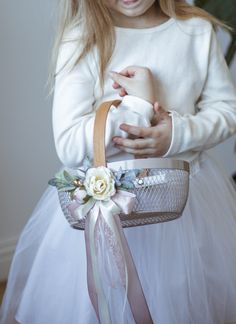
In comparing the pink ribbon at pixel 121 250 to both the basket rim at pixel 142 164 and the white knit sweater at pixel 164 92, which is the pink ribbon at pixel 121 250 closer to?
the basket rim at pixel 142 164

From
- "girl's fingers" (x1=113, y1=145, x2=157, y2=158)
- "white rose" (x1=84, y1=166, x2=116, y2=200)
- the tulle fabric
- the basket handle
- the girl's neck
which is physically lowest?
the tulle fabric

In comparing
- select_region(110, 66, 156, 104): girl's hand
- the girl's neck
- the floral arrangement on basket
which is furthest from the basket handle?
the girl's neck

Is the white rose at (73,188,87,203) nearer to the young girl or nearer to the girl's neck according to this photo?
the young girl

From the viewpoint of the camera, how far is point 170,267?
1.00 metres

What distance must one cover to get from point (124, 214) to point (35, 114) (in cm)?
79

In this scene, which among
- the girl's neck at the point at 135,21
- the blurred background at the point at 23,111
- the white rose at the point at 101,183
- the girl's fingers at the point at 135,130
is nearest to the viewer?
the white rose at the point at 101,183

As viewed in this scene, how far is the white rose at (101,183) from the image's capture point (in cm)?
84

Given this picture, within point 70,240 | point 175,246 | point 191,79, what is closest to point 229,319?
point 175,246

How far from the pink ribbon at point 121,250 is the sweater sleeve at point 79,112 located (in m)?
0.14

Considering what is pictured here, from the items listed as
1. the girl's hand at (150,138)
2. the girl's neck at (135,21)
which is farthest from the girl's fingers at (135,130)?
the girl's neck at (135,21)

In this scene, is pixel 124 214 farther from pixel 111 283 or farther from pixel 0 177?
pixel 0 177

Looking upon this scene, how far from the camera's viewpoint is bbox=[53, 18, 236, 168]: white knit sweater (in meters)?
0.98

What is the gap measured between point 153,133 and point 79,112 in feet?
0.45

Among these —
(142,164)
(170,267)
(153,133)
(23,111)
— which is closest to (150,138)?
(153,133)
